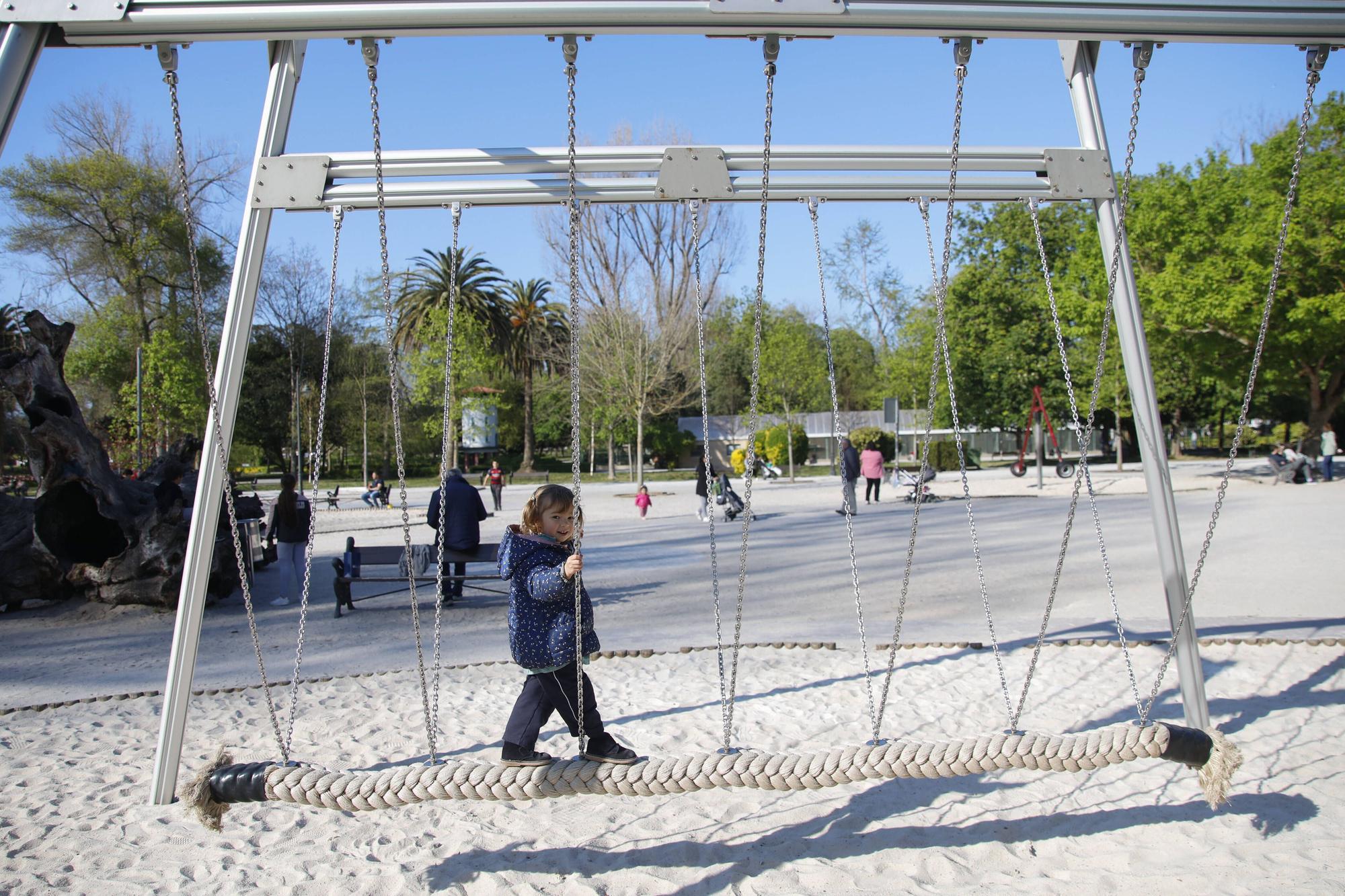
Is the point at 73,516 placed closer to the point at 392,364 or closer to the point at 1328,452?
the point at 392,364

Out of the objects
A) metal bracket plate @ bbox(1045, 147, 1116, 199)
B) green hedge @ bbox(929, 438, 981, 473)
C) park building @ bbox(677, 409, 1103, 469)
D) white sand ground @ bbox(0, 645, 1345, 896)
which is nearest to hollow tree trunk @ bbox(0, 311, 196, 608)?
white sand ground @ bbox(0, 645, 1345, 896)

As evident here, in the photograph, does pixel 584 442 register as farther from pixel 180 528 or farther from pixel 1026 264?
pixel 180 528

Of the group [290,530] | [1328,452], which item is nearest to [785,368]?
[1328,452]

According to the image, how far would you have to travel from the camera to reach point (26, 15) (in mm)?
3127

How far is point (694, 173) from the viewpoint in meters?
3.97

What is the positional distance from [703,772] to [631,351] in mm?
28551

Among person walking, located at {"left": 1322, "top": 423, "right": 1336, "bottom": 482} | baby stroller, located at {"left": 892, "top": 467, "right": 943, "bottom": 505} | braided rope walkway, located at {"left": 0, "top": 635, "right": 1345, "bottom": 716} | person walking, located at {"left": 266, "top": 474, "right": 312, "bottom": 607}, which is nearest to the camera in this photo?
braided rope walkway, located at {"left": 0, "top": 635, "right": 1345, "bottom": 716}

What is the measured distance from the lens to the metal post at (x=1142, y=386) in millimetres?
4238

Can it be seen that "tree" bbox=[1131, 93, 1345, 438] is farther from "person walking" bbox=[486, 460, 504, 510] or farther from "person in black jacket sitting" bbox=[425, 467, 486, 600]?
"person in black jacket sitting" bbox=[425, 467, 486, 600]

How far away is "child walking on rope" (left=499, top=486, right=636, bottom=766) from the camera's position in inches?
141

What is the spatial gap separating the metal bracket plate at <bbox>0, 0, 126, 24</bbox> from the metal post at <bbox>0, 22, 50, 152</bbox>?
0.04 m

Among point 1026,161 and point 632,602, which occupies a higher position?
point 1026,161

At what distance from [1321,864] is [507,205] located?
406cm

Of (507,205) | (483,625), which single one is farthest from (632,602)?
(507,205)
